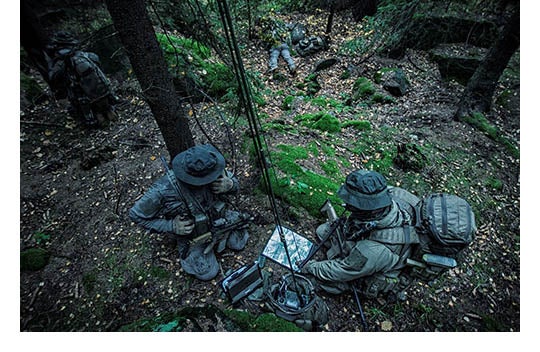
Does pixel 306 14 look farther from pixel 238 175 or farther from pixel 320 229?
pixel 320 229

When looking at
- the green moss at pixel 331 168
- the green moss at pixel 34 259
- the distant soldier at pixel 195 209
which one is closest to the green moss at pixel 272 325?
the distant soldier at pixel 195 209

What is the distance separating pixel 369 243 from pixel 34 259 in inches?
210

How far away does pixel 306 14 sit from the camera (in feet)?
49.8

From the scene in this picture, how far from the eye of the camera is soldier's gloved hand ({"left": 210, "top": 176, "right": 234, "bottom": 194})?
3.81 metres

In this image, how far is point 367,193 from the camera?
334 cm

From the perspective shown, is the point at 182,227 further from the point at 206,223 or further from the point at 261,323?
the point at 261,323

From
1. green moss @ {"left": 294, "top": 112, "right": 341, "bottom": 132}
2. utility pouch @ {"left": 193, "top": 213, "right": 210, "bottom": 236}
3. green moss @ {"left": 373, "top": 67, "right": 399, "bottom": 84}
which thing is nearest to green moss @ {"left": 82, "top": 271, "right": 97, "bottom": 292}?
utility pouch @ {"left": 193, "top": 213, "right": 210, "bottom": 236}

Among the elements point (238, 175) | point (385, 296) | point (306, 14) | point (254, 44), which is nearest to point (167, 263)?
point (238, 175)

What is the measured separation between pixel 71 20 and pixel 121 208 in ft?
27.5

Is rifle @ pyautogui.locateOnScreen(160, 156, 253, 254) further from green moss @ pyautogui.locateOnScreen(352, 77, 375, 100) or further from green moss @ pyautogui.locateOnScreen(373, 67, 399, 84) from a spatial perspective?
green moss @ pyautogui.locateOnScreen(373, 67, 399, 84)

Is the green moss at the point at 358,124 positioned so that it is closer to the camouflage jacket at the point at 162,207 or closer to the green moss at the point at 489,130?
the green moss at the point at 489,130

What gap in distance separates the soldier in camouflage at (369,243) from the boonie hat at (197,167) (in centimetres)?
176

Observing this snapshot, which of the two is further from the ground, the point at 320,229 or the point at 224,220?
the point at 224,220

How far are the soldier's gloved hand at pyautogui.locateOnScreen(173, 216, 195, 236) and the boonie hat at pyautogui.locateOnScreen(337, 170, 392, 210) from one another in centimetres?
222
